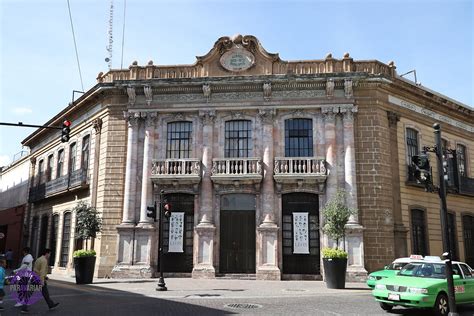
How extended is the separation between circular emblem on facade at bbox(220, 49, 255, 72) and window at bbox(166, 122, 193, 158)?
3582mm

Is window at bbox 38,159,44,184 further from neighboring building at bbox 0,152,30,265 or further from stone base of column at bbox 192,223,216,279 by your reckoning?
stone base of column at bbox 192,223,216,279

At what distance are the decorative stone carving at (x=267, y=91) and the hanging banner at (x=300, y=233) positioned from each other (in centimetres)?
591

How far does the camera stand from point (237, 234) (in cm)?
2019

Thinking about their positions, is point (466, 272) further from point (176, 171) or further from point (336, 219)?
point (176, 171)

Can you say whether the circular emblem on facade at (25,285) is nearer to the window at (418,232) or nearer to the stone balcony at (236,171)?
the stone balcony at (236,171)

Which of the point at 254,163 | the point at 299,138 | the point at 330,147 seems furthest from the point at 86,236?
the point at 330,147

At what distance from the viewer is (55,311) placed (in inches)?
432

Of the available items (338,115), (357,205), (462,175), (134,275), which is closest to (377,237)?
(357,205)

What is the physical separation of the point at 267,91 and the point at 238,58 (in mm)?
2391

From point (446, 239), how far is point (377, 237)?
33.7ft

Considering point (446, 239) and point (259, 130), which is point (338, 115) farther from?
point (446, 239)

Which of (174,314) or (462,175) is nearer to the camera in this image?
(174,314)

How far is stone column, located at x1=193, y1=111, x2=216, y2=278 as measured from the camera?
1955 centimetres

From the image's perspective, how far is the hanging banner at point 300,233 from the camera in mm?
19734
